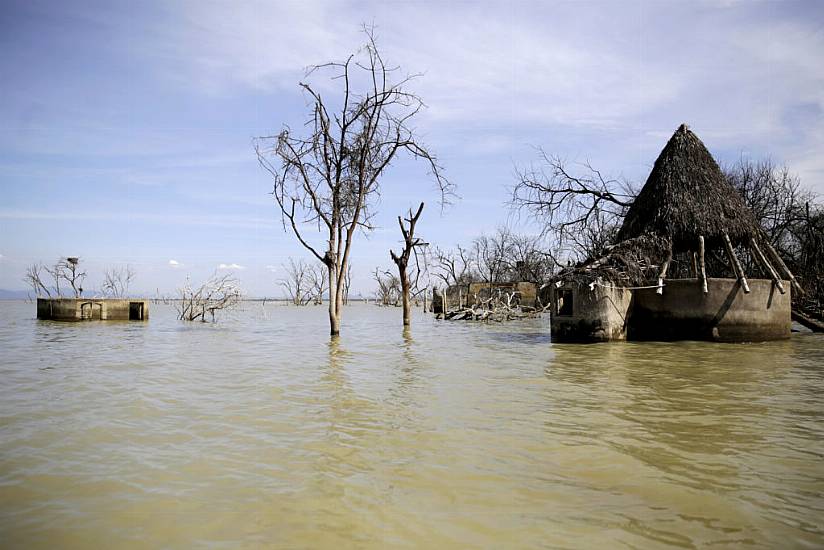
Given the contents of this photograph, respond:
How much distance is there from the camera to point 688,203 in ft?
53.0

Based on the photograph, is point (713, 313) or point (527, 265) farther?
point (527, 265)

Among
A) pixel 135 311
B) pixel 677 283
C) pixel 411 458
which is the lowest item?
pixel 411 458

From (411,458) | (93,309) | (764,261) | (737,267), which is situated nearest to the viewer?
(411,458)

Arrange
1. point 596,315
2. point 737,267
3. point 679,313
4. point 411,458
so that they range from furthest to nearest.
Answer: point 737,267 < point 679,313 < point 596,315 < point 411,458

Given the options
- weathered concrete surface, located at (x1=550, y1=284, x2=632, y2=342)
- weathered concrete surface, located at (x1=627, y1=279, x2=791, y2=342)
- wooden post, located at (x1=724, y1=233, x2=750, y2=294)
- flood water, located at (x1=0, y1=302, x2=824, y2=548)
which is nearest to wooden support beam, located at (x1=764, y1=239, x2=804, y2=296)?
wooden post, located at (x1=724, y1=233, x2=750, y2=294)

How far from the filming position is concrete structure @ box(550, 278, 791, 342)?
47.7 feet

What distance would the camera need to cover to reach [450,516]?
3418 mm

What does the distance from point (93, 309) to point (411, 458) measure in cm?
2621

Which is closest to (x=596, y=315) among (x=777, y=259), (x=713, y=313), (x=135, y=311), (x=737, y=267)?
(x=713, y=313)

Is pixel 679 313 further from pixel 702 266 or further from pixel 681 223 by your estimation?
pixel 681 223

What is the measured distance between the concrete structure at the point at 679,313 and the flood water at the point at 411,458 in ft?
16.1

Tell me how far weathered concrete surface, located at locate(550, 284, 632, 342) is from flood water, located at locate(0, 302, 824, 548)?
15.9 ft

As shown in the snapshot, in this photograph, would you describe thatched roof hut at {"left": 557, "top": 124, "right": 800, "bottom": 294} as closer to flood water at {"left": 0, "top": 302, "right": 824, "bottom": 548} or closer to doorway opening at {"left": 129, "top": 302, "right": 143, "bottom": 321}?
flood water at {"left": 0, "top": 302, "right": 824, "bottom": 548}

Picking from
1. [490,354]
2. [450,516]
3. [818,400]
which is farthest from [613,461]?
[490,354]
